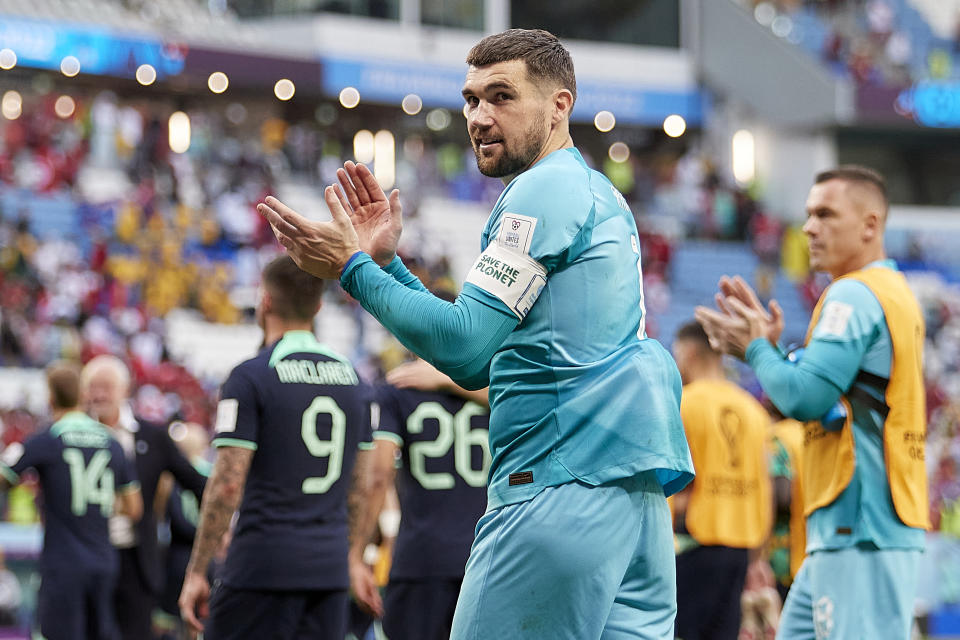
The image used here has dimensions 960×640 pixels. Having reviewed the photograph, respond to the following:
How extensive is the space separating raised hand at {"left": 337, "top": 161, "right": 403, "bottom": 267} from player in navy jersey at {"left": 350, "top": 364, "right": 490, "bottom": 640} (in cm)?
A: 314

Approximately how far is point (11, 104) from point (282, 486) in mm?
29464

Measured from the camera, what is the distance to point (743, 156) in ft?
136

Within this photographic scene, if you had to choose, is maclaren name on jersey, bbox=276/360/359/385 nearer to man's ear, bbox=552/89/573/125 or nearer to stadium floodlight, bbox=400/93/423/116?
man's ear, bbox=552/89/573/125

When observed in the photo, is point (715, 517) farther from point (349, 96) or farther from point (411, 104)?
point (411, 104)

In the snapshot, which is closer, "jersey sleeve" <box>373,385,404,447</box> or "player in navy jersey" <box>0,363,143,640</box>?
"jersey sleeve" <box>373,385,404,447</box>

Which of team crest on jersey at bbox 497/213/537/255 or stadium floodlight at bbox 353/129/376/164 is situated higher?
stadium floodlight at bbox 353/129/376/164

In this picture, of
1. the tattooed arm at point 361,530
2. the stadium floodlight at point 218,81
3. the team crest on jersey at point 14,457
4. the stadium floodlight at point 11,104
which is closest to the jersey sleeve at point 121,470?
the team crest on jersey at point 14,457

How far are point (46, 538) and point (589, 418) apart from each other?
578cm

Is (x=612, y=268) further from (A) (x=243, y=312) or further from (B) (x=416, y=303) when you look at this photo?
(A) (x=243, y=312)

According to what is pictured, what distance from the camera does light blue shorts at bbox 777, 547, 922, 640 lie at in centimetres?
494

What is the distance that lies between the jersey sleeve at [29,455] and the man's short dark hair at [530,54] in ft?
17.2

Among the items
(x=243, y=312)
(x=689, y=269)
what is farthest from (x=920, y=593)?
(x=689, y=269)

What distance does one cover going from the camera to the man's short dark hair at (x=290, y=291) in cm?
616

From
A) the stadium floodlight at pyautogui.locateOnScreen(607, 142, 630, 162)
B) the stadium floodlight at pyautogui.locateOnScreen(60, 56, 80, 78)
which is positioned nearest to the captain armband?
the stadium floodlight at pyautogui.locateOnScreen(60, 56, 80, 78)
